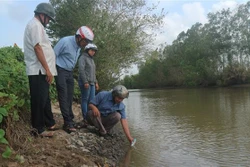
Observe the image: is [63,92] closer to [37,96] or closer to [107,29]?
[37,96]

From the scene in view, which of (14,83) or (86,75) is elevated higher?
(86,75)

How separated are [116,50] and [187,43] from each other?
42.4 meters

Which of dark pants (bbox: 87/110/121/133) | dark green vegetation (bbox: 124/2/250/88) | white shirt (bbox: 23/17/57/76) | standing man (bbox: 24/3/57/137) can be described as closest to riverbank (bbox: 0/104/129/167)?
dark pants (bbox: 87/110/121/133)

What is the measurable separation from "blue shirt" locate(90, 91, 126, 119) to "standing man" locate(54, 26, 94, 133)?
1.67 ft

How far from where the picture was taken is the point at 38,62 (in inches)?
144

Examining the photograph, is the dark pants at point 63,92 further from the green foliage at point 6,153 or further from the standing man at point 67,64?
the green foliage at point 6,153

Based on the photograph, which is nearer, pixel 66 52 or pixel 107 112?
pixel 66 52

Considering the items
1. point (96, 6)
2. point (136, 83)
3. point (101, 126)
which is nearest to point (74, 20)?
point (96, 6)

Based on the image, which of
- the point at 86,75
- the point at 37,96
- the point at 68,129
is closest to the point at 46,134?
the point at 37,96

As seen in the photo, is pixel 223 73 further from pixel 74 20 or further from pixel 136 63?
pixel 74 20

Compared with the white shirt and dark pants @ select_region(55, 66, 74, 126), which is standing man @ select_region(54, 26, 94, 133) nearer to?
dark pants @ select_region(55, 66, 74, 126)

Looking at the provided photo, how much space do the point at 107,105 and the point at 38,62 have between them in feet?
5.07

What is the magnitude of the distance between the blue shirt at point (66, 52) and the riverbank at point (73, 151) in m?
1.07

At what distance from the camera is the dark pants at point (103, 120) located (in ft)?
15.6
